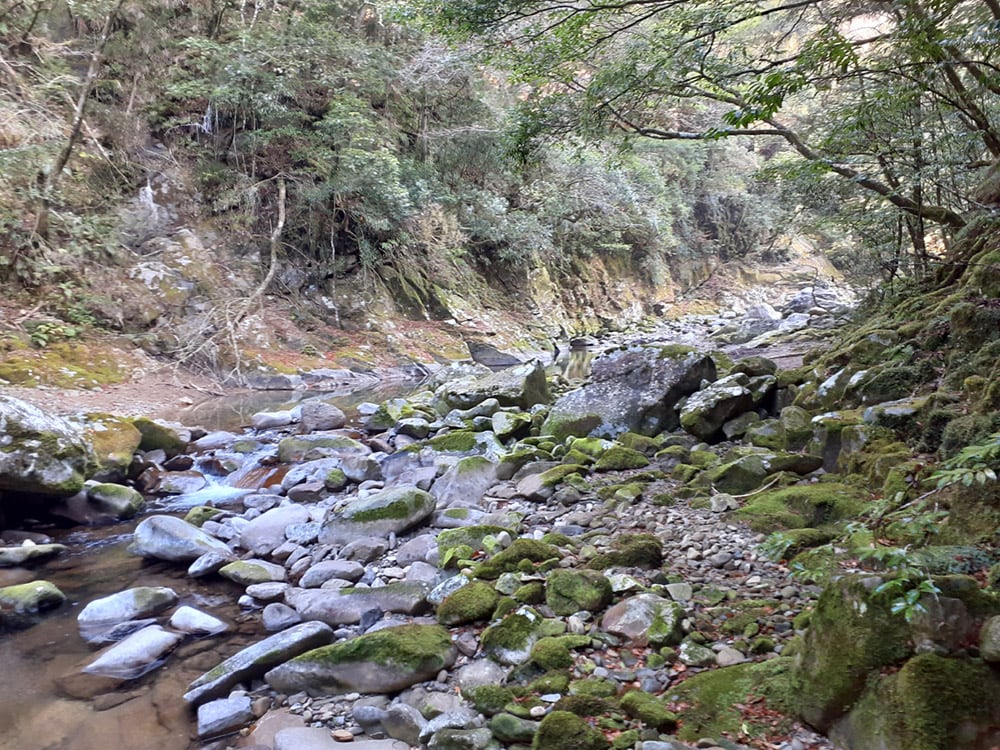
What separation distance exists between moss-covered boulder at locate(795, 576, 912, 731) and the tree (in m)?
2.54

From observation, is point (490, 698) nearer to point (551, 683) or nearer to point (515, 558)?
point (551, 683)

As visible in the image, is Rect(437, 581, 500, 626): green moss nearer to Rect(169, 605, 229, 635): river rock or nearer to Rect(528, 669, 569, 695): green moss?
Rect(528, 669, 569, 695): green moss

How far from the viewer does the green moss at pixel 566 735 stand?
2248mm

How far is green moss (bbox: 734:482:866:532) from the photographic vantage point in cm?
376

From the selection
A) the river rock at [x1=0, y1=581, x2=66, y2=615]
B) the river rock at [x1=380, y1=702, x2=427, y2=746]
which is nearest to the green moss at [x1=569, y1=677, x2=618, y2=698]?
the river rock at [x1=380, y1=702, x2=427, y2=746]

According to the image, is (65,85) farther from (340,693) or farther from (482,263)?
(340,693)

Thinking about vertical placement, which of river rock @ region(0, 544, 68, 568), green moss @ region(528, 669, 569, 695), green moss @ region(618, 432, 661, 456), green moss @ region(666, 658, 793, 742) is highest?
river rock @ region(0, 544, 68, 568)

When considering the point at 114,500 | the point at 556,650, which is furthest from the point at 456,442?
the point at 556,650

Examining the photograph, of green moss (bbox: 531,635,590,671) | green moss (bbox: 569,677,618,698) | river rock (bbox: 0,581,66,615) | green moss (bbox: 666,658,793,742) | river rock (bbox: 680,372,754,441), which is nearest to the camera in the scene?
green moss (bbox: 666,658,793,742)

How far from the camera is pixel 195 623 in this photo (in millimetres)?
4152

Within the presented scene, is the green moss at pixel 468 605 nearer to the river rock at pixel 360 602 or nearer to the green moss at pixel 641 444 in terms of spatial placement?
the river rock at pixel 360 602

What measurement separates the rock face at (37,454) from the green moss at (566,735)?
17.9 feet

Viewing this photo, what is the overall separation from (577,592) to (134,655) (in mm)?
2693

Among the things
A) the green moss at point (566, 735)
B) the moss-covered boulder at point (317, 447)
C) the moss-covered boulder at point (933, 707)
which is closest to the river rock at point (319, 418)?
the moss-covered boulder at point (317, 447)
